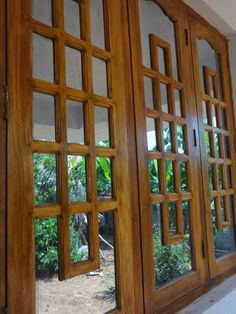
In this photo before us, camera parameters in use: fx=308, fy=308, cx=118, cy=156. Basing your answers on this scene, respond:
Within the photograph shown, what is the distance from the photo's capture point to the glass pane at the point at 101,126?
94cm

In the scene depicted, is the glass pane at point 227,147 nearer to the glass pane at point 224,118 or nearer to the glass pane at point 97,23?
the glass pane at point 224,118

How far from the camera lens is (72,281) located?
2.66 feet

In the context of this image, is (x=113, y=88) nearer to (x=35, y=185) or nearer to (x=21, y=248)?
(x=35, y=185)

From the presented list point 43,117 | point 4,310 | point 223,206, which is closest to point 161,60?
point 43,117

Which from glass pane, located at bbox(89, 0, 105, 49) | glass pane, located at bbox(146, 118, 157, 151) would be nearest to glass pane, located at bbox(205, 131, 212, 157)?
glass pane, located at bbox(146, 118, 157, 151)

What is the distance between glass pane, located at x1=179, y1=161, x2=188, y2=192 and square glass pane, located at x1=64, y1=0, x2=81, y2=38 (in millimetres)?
661

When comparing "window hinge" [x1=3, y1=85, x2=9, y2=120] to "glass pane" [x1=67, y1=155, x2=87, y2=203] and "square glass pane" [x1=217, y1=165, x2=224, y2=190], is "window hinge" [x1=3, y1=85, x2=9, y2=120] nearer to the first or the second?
"glass pane" [x1=67, y1=155, x2=87, y2=203]

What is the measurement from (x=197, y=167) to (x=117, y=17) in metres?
0.71

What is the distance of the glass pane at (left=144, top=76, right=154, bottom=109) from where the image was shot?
46.1 inches

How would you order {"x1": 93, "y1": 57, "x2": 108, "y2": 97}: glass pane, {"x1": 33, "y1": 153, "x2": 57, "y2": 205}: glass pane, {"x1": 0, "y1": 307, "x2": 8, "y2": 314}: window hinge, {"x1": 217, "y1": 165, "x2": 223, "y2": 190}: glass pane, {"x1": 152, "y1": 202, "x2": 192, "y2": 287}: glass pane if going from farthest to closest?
{"x1": 217, "y1": 165, "x2": 223, "y2": 190}: glass pane < {"x1": 152, "y1": 202, "x2": 192, "y2": 287}: glass pane < {"x1": 93, "y1": 57, "x2": 108, "y2": 97}: glass pane < {"x1": 33, "y1": 153, "x2": 57, "y2": 205}: glass pane < {"x1": 0, "y1": 307, "x2": 8, "y2": 314}: window hinge

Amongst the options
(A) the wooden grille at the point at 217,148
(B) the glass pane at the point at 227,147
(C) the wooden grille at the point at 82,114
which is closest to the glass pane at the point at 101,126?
(C) the wooden grille at the point at 82,114

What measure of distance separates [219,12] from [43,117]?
126cm

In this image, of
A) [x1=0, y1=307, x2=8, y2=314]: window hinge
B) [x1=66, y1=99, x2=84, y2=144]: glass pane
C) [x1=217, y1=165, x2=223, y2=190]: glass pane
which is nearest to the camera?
[x1=0, y1=307, x2=8, y2=314]: window hinge

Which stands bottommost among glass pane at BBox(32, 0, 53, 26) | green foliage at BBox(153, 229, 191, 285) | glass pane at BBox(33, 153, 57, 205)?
green foliage at BBox(153, 229, 191, 285)
